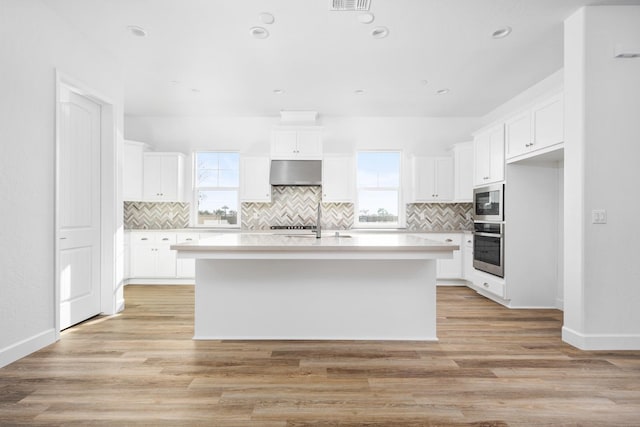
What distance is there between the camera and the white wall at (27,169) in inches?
94.2

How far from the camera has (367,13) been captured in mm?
2783

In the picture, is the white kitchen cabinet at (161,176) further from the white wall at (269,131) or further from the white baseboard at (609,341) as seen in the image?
the white baseboard at (609,341)

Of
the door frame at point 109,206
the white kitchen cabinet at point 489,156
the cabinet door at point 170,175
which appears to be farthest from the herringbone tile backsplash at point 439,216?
the door frame at point 109,206

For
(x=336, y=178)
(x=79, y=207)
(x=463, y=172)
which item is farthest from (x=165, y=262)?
(x=463, y=172)

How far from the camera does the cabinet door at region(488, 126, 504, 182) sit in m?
4.08

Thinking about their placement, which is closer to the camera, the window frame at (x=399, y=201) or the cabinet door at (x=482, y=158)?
the cabinet door at (x=482, y=158)

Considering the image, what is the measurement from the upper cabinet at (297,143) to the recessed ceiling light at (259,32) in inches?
87.6

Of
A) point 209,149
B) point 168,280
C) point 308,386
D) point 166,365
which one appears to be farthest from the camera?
point 209,149

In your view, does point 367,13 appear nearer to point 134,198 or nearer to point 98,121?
point 98,121

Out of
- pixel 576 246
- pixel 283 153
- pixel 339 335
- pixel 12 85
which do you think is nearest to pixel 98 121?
pixel 12 85

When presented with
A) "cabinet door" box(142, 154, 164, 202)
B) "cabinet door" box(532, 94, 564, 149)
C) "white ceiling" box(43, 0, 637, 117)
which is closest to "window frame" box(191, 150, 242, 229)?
"cabinet door" box(142, 154, 164, 202)

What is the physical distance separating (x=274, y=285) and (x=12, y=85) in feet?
8.13

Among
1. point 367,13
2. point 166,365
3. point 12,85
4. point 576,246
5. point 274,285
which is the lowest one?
point 166,365

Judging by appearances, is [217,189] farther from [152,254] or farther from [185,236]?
[152,254]
